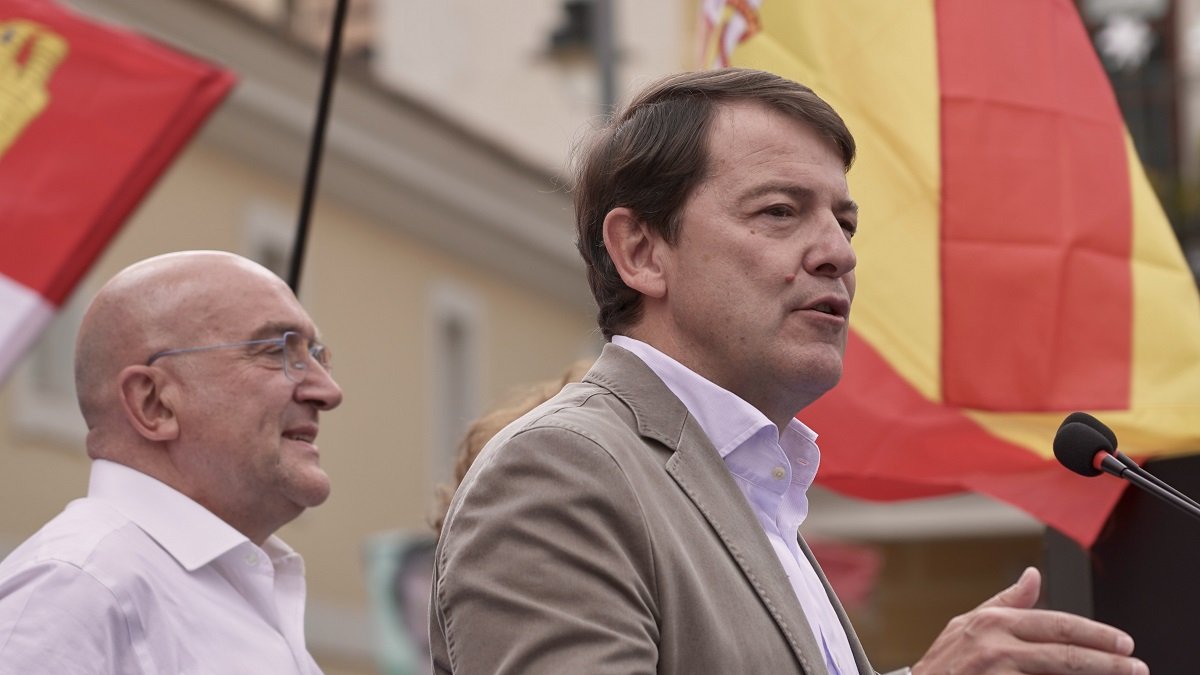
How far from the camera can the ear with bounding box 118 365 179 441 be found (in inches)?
172

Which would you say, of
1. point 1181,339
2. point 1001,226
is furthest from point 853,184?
point 1181,339

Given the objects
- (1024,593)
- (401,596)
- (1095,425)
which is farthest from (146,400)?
(401,596)

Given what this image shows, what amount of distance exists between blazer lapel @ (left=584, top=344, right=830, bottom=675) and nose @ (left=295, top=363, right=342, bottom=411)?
4.77ft

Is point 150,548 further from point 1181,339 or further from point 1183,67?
point 1183,67

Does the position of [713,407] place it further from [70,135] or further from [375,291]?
[375,291]

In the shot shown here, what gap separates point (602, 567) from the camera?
8.96 ft

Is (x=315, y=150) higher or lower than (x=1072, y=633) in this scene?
lower

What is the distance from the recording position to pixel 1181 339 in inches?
202

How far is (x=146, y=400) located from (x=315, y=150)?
1.43 m

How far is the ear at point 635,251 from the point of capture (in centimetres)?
321

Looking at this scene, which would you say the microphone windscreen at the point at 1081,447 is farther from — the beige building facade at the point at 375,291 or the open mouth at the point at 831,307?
the beige building facade at the point at 375,291

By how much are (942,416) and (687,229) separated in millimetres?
2058

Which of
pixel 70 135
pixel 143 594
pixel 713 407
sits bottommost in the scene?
pixel 143 594

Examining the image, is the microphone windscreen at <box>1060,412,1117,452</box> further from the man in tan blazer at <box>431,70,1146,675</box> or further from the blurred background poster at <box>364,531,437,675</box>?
the blurred background poster at <box>364,531,437,675</box>
